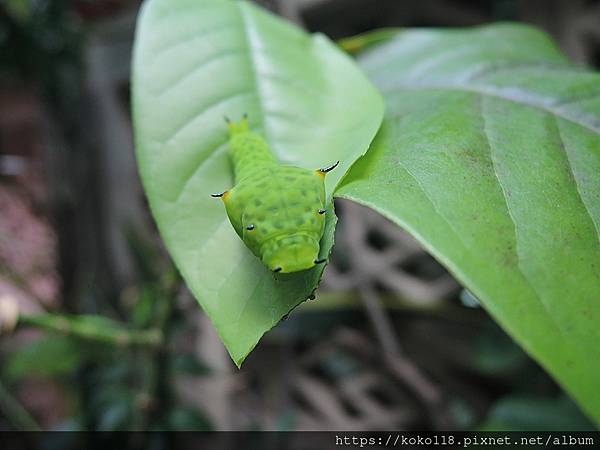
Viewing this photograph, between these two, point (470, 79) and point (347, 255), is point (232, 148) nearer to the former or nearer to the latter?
point (470, 79)

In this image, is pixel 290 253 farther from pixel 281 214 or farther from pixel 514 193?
pixel 514 193

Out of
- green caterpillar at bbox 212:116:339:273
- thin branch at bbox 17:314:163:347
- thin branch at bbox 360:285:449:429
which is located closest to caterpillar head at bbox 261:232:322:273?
green caterpillar at bbox 212:116:339:273

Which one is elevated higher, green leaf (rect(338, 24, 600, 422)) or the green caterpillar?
green leaf (rect(338, 24, 600, 422))

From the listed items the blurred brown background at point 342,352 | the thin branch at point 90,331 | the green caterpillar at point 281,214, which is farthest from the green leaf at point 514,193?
the thin branch at point 90,331

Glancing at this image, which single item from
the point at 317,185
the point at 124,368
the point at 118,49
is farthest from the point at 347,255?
the point at 118,49

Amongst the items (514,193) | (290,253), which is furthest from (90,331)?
(514,193)

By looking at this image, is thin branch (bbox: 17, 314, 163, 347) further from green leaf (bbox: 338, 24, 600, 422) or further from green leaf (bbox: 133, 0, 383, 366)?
green leaf (bbox: 338, 24, 600, 422)
